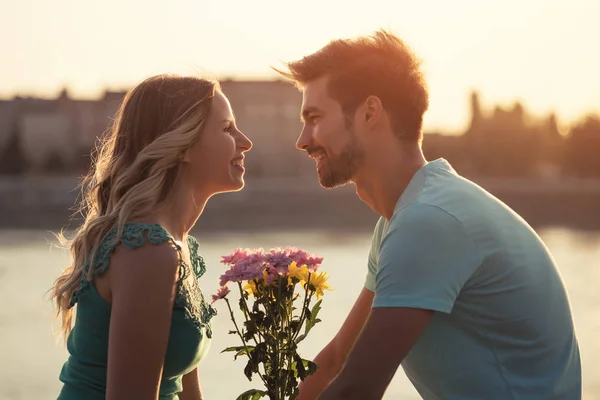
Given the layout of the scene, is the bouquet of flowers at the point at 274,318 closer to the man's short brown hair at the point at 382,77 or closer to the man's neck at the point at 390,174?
the man's neck at the point at 390,174

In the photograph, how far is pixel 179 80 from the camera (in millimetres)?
2418

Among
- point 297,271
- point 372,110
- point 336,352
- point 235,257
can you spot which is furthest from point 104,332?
point 372,110

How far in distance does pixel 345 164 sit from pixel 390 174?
91 millimetres

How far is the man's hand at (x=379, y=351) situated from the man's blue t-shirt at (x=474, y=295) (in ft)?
0.09

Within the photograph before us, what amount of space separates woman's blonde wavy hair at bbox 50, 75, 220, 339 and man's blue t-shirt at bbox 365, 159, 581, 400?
547 mm

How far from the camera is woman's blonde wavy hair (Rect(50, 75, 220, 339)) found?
233 cm

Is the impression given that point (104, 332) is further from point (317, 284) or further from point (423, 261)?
point (423, 261)

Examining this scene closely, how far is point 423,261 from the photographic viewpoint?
74.2 inches

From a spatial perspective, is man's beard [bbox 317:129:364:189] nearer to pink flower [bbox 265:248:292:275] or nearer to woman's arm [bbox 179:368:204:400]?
pink flower [bbox 265:248:292:275]

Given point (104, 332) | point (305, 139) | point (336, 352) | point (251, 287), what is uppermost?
point (305, 139)

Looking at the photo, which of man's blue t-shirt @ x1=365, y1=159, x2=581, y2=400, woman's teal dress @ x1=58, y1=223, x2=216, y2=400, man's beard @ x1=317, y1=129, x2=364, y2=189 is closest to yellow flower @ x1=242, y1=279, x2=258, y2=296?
woman's teal dress @ x1=58, y1=223, x2=216, y2=400

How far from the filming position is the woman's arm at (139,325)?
2129mm

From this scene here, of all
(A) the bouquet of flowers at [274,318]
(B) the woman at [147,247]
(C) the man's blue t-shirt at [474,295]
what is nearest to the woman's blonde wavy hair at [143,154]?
(B) the woman at [147,247]

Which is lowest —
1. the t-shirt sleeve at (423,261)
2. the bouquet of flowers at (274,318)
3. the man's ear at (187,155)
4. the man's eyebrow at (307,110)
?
the bouquet of flowers at (274,318)
